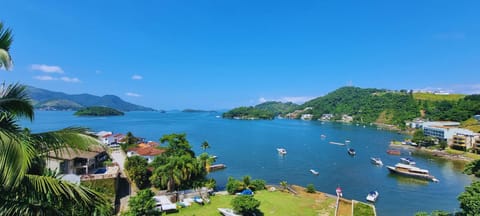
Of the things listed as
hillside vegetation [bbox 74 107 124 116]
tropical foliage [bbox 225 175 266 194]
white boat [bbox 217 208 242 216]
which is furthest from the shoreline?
hillside vegetation [bbox 74 107 124 116]

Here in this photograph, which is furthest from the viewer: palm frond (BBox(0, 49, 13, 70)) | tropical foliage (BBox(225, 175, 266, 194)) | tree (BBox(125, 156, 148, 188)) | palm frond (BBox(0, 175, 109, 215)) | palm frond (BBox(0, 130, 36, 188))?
tropical foliage (BBox(225, 175, 266, 194))

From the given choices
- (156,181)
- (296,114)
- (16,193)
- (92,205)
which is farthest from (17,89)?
(296,114)

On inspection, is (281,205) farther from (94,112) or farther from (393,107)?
(94,112)

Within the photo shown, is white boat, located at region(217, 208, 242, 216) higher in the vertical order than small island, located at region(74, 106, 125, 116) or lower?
lower

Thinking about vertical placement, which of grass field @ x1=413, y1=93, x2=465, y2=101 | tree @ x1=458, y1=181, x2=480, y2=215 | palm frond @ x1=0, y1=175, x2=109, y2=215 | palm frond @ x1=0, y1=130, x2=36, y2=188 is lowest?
tree @ x1=458, y1=181, x2=480, y2=215

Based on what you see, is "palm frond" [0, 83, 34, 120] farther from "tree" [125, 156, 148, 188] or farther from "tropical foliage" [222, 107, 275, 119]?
"tropical foliage" [222, 107, 275, 119]

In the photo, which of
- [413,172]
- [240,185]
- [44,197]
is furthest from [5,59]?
[413,172]

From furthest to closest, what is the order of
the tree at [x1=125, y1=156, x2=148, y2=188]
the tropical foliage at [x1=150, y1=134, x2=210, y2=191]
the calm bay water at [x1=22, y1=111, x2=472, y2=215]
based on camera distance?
the calm bay water at [x1=22, y1=111, x2=472, y2=215] < the tree at [x1=125, y1=156, x2=148, y2=188] < the tropical foliage at [x1=150, y1=134, x2=210, y2=191]
